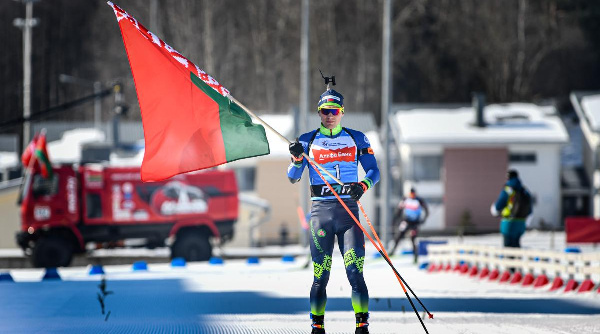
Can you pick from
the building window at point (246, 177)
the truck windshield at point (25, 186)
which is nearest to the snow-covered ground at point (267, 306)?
the truck windshield at point (25, 186)

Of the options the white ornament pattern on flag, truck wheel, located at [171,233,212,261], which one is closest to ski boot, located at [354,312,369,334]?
the white ornament pattern on flag

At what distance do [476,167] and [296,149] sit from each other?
42.5 metres

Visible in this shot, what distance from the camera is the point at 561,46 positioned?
76.4 metres

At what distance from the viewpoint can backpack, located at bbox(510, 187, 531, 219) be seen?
Result: 54.5 ft

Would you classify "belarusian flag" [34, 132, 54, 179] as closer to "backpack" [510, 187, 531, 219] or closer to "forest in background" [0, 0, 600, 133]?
"backpack" [510, 187, 531, 219]

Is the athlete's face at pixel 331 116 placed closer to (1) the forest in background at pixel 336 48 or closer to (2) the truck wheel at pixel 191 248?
(2) the truck wheel at pixel 191 248

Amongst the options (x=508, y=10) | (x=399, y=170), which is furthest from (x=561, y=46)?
Answer: (x=399, y=170)

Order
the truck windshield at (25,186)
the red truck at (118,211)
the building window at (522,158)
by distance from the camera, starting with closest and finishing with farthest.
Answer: the red truck at (118,211) < the truck windshield at (25,186) < the building window at (522,158)

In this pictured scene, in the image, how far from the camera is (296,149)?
855cm

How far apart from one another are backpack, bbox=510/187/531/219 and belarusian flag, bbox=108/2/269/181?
26.4ft

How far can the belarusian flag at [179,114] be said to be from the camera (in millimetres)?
9367

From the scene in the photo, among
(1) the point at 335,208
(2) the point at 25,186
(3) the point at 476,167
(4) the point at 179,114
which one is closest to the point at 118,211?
(2) the point at 25,186

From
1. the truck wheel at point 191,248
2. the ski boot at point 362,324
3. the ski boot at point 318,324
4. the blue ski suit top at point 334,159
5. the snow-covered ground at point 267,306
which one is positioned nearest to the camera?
the ski boot at point 362,324

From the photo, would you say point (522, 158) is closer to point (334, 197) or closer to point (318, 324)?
point (334, 197)
